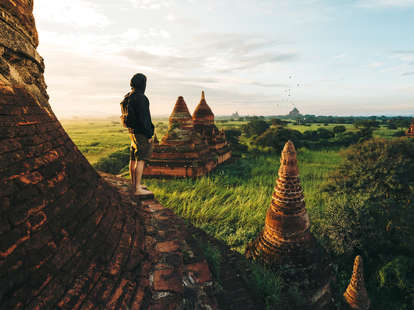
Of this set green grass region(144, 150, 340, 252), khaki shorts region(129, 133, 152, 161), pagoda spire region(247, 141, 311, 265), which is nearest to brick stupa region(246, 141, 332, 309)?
pagoda spire region(247, 141, 311, 265)

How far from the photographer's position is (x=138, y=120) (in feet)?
13.3

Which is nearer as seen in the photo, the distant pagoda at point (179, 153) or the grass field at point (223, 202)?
the grass field at point (223, 202)

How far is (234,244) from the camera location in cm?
816

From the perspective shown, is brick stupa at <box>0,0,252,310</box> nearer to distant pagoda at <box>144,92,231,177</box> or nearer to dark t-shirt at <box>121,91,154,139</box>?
dark t-shirt at <box>121,91,154,139</box>

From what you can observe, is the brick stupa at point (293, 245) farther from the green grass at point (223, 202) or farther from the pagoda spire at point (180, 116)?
the pagoda spire at point (180, 116)

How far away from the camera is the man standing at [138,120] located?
3955 mm

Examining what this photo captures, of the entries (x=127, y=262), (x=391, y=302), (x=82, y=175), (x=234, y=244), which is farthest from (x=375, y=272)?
(x=82, y=175)

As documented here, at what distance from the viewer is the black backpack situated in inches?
158

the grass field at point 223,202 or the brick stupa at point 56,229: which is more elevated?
the brick stupa at point 56,229

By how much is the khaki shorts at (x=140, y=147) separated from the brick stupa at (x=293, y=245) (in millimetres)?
3288

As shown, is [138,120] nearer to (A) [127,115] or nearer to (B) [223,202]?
(A) [127,115]

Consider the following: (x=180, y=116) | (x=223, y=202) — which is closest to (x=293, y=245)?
(x=223, y=202)

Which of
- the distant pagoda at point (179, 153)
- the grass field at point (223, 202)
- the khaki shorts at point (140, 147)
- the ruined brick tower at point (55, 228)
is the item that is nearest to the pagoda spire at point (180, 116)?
the distant pagoda at point (179, 153)

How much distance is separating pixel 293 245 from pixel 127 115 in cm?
497
